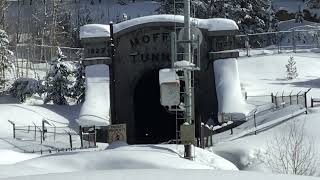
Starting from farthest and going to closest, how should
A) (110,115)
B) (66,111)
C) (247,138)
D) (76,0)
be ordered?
1. (76,0)
2. (66,111)
3. (110,115)
4. (247,138)

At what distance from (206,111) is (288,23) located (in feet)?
138

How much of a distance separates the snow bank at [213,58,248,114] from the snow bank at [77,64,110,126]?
523 cm

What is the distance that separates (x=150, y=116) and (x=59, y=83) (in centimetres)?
611

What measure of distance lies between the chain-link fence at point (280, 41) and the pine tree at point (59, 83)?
14646 millimetres

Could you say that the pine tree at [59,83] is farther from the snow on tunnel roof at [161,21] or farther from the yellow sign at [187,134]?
the yellow sign at [187,134]

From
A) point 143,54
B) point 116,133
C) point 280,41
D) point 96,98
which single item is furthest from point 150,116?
point 280,41

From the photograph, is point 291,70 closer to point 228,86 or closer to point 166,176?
point 228,86

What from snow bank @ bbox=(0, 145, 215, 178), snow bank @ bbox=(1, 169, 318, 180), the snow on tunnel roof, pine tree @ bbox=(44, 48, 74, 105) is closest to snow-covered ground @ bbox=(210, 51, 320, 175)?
snow bank @ bbox=(0, 145, 215, 178)

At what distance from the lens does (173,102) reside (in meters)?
17.9

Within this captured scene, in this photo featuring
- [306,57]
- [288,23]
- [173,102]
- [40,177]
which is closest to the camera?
[40,177]

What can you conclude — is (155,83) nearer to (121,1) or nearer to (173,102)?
(173,102)

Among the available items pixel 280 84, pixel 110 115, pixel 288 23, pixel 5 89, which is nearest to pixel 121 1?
pixel 288 23

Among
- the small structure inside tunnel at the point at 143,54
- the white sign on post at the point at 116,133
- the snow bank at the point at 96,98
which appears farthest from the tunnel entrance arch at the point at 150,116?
the white sign on post at the point at 116,133

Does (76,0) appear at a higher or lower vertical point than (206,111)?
higher
